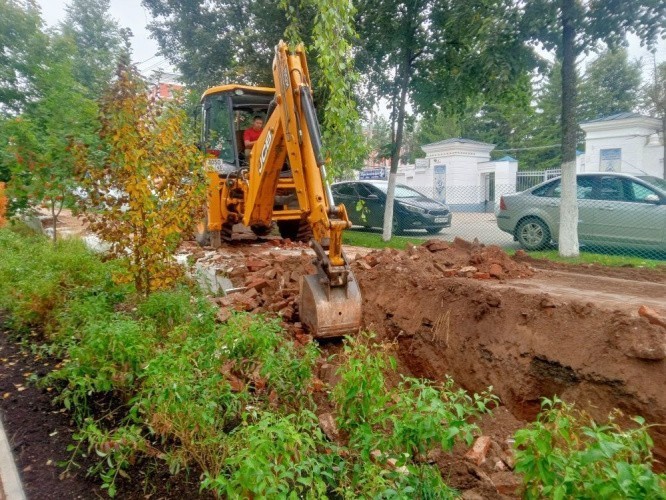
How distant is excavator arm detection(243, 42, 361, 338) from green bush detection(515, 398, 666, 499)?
2.54 m

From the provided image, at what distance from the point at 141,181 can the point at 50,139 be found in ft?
8.42

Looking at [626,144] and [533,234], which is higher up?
[626,144]

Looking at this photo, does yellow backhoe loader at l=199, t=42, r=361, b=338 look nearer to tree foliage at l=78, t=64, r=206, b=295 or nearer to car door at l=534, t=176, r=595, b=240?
tree foliage at l=78, t=64, r=206, b=295

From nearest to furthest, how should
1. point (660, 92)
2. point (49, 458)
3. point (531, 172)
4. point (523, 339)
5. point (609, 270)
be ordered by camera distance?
point (49, 458), point (523, 339), point (609, 270), point (531, 172), point (660, 92)

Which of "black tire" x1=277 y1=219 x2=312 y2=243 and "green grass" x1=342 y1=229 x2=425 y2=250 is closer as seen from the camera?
"black tire" x1=277 y1=219 x2=312 y2=243

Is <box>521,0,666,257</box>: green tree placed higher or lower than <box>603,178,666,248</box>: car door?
higher

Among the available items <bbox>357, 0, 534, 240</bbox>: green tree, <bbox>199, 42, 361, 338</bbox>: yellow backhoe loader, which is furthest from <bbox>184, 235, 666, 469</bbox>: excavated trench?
<bbox>357, 0, 534, 240</bbox>: green tree

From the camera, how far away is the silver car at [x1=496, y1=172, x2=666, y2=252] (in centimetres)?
856

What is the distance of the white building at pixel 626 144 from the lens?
65.0 ft

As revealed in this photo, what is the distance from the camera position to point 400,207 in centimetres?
1327

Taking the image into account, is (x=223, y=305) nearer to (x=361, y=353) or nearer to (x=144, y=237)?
(x=144, y=237)

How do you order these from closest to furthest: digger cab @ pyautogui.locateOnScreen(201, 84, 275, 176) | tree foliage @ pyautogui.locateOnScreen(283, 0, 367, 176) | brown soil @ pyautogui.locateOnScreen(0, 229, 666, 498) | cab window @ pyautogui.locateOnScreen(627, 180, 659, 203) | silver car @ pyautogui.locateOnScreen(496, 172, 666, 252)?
brown soil @ pyautogui.locateOnScreen(0, 229, 666, 498), tree foliage @ pyautogui.locateOnScreen(283, 0, 367, 176), digger cab @ pyautogui.locateOnScreen(201, 84, 275, 176), silver car @ pyautogui.locateOnScreen(496, 172, 666, 252), cab window @ pyautogui.locateOnScreen(627, 180, 659, 203)

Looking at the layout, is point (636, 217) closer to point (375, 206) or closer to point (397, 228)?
point (397, 228)

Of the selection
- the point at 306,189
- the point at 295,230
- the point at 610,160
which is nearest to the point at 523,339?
the point at 306,189
